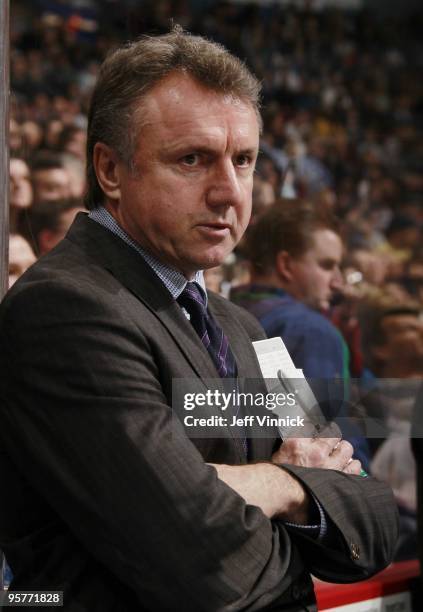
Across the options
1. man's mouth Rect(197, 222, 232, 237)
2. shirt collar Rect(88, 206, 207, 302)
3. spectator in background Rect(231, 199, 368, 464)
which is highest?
man's mouth Rect(197, 222, 232, 237)

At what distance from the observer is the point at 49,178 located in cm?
203

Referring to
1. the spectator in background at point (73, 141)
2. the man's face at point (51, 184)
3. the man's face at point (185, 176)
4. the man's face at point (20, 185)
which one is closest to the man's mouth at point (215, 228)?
the man's face at point (185, 176)

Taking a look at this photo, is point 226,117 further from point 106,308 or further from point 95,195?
point 106,308

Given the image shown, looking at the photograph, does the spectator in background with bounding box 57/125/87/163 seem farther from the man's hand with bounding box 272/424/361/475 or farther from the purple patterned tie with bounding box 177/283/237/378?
the man's hand with bounding box 272/424/361/475

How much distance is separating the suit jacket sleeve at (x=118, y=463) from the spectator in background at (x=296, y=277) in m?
0.79

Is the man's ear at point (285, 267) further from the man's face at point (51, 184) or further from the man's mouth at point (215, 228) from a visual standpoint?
the man's mouth at point (215, 228)

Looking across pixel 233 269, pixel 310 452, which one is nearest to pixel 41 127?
pixel 233 269

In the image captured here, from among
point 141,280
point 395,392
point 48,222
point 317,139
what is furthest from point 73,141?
point 317,139

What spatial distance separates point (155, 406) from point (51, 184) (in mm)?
1131

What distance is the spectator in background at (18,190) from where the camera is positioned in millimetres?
1729

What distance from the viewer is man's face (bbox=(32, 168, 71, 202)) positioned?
190cm

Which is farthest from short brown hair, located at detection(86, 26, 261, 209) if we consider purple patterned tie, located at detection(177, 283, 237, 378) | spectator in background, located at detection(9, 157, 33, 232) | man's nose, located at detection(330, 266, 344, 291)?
man's nose, located at detection(330, 266, 344, 291)

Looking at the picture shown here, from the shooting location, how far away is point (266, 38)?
5.41 m

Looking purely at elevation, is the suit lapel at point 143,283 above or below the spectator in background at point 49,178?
above
